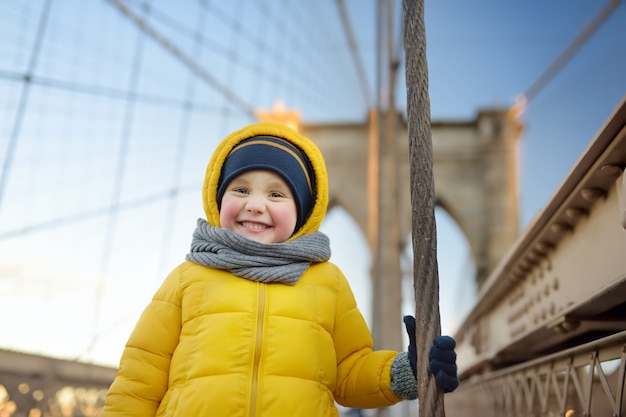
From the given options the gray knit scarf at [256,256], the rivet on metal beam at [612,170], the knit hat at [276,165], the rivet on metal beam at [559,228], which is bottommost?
the gray knit scarf at [256,256]

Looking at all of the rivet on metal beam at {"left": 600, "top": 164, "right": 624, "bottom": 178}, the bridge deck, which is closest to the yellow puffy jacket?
the bridge deck

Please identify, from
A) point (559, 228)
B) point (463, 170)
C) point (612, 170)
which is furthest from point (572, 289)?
point (463, 170)

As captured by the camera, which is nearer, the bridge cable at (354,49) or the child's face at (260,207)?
the child's face at (260,207)

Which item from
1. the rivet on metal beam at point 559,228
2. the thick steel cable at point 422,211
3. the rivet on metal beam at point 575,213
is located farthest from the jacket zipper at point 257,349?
the rivet on metal beam at point 559,228

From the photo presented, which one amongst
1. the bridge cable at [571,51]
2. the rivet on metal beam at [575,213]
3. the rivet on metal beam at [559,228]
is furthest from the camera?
the bridge cable at [571,51]

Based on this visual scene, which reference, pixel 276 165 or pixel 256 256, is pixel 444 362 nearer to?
pixel 256 256

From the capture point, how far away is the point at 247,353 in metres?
1.19

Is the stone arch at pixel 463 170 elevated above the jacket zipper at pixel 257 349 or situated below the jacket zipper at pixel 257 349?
above

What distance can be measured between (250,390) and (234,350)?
0.27 ft

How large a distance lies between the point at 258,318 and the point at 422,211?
0.41 m

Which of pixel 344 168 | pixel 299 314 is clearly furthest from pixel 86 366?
pixel 344 168

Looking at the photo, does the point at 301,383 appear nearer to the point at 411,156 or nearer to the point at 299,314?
the point at 299,314

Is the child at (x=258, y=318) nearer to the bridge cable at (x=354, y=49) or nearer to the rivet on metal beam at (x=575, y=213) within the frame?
the rivet on metal beam at (x=575, y=213)

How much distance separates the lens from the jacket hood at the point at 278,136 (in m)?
1.43
